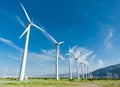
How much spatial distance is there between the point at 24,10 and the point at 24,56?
2032 centimetres

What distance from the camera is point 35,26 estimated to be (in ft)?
250

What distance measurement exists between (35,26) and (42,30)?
18.9ft

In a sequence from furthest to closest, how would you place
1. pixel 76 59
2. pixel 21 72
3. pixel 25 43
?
pixel 76 59 → pixel 25 43 → pixel 21 72

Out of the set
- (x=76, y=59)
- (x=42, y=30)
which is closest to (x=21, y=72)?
(x=42, y=30)

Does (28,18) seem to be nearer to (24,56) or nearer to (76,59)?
(24,56)

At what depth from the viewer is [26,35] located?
6625 centimetres

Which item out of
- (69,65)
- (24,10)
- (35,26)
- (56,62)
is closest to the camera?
(24,10)

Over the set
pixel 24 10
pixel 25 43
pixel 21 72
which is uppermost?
pixel 24 10

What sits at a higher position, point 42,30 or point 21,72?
point 42,30

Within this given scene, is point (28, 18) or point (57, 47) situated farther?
point (57, 47)

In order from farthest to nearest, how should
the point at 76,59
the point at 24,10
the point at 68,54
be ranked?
1. the point at 76,59
2. the point at 68,54
3. the point at 24,10

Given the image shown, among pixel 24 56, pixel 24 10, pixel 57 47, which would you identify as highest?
pixel 24 10

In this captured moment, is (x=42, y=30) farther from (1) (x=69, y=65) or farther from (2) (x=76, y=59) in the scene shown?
(2) (x=76, y=59)

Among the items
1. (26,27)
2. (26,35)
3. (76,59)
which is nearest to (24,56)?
(26,35)
